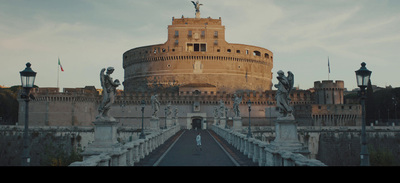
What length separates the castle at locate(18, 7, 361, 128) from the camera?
63.0 meters

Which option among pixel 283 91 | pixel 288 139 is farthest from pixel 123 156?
pixel 283 91

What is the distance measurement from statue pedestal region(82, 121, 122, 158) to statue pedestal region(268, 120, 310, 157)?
4493mm

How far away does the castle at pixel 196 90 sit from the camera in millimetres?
62969

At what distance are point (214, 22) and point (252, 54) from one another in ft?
34.2

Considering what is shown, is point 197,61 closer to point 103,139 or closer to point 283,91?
point 283,91

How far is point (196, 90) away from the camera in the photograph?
68.4 meters

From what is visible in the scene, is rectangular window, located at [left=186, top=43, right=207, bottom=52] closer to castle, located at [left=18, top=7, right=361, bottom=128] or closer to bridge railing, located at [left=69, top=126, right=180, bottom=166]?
castle, located at [left=18, top=7, right=361, bottom=128]

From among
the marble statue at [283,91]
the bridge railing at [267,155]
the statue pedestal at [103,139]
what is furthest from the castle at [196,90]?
the statue pedestal at [103,139]

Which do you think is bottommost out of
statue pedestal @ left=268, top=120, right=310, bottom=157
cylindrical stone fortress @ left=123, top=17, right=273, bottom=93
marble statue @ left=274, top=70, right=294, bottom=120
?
statue pedestal @ left=268, top=120, right=310, bottom=157

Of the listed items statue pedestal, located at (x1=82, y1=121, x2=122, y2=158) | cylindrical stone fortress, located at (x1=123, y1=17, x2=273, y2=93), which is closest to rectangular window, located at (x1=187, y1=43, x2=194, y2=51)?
cylindrical stone fortress, located at (x1=123, y1=17, x2=273, y2=93)

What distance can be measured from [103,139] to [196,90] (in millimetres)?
57837

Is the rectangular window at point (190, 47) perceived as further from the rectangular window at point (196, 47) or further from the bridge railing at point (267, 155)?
the bridge railing at point (267, 155)
